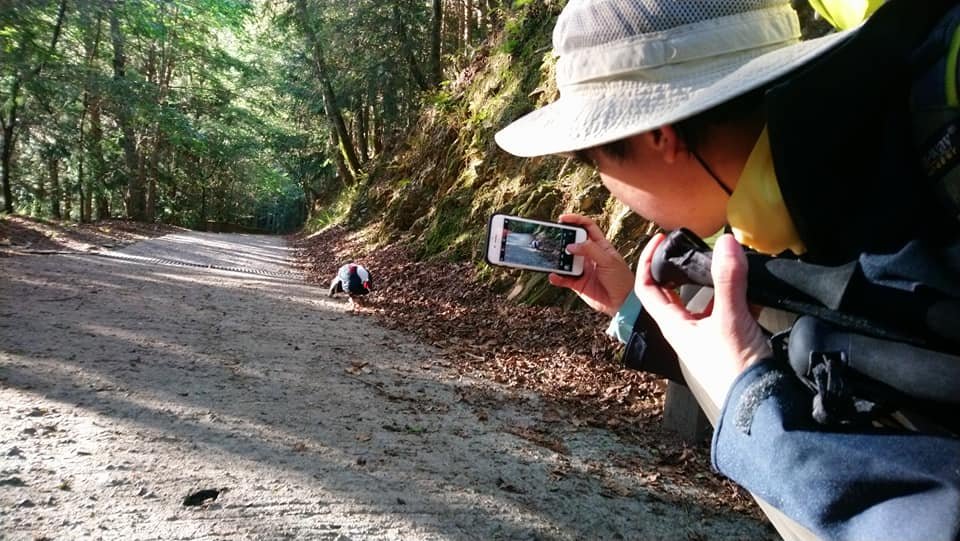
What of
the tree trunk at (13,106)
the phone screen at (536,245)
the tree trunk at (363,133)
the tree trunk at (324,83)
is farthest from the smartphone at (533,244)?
the tree trunk at (363,133)

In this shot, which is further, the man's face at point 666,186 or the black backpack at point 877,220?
the man's face at point 666,186

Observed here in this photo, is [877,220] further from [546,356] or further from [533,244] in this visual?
[546,356]

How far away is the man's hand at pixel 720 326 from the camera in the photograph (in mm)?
1083

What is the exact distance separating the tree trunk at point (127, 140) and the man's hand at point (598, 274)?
15.9 meters

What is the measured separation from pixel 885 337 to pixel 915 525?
0.27 meters

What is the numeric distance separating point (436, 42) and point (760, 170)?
16.6 m

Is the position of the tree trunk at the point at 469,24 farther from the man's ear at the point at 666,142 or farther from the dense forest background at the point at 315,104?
the man's ear at the point at 666,142

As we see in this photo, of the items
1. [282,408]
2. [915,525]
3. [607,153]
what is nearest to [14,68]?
[282,408]

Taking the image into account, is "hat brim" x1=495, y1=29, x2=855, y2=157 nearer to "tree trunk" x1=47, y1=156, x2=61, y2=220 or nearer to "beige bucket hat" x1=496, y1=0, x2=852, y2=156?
"beige bucket hat" x1=496, y1=0, x2=852, y2=156

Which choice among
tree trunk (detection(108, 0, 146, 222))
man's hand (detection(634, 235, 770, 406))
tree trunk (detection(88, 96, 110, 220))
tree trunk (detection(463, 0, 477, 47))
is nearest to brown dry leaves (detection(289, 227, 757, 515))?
man's hand (detection(634, 235, 770, 406))

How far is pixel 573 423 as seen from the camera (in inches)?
163

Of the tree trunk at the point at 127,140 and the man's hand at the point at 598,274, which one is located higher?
the tree trunk at the point at 127,140

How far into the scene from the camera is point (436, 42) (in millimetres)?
16516

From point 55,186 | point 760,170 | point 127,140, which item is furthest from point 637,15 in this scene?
point 127,140
